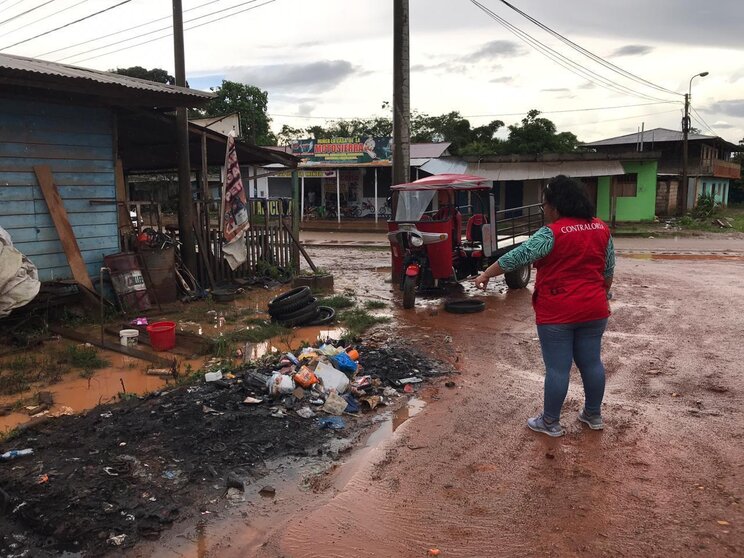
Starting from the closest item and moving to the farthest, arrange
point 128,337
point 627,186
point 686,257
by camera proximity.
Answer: point 128,337
point 686,257
point 627,186

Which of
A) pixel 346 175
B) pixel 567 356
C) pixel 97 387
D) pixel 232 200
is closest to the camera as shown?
pixel 567 356

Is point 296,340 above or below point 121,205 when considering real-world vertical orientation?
below

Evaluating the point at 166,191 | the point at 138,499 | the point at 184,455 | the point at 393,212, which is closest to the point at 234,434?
the point at 184,455

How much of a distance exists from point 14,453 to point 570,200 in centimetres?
431

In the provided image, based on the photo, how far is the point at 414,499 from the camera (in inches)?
144

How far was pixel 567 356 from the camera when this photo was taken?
4398mm

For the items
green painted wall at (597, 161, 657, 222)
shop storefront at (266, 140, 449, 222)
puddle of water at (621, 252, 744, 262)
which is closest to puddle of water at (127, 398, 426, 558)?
puddle of water at (621, 252, 744, 262)

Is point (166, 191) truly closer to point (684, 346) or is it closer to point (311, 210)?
point (311, 210)

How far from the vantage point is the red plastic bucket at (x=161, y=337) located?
7.09 metres

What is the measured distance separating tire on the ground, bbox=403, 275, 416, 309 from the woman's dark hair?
5267mm

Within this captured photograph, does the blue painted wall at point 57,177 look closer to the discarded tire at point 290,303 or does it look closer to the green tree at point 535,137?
the discarded tire at point 290,303

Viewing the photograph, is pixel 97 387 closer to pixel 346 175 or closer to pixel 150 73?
pixel 346 175

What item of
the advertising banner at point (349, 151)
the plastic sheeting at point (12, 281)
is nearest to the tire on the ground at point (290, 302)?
the plastic sheeting at point (12, 281)

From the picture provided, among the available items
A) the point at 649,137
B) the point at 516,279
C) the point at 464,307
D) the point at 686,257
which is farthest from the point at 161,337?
the point at 649,137
